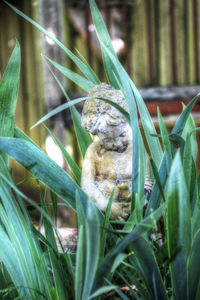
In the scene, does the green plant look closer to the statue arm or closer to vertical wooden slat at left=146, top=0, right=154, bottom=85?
the statue arm

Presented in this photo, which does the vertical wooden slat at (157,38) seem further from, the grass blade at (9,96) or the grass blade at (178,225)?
the grass blade at (178,225)

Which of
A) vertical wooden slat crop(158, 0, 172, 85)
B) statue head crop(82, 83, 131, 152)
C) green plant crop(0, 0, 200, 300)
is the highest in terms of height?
vertical wooden slat crop(158, 0, 172, 85)

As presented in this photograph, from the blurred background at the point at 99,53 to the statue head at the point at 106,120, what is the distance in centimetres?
149

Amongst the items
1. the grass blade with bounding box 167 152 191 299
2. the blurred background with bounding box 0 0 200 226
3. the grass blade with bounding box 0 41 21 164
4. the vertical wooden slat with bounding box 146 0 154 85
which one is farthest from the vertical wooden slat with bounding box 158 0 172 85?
the grass blade with bounding box 167 152 191 299

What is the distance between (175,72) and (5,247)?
80.4 inches

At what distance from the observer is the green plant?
0.58 m

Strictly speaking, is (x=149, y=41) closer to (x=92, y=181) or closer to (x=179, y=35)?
(x=179, y=35)

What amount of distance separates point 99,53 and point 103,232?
2.36m

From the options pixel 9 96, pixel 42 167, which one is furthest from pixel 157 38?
pixel 42 167

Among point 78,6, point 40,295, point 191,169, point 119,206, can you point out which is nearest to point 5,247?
point 40,295

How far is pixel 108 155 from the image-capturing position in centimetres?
93

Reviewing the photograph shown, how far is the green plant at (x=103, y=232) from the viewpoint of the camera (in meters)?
0.58

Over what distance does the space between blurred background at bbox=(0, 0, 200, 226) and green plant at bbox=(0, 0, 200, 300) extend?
1.55 meters

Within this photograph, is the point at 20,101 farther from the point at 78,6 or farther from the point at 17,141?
the point at 17,141
